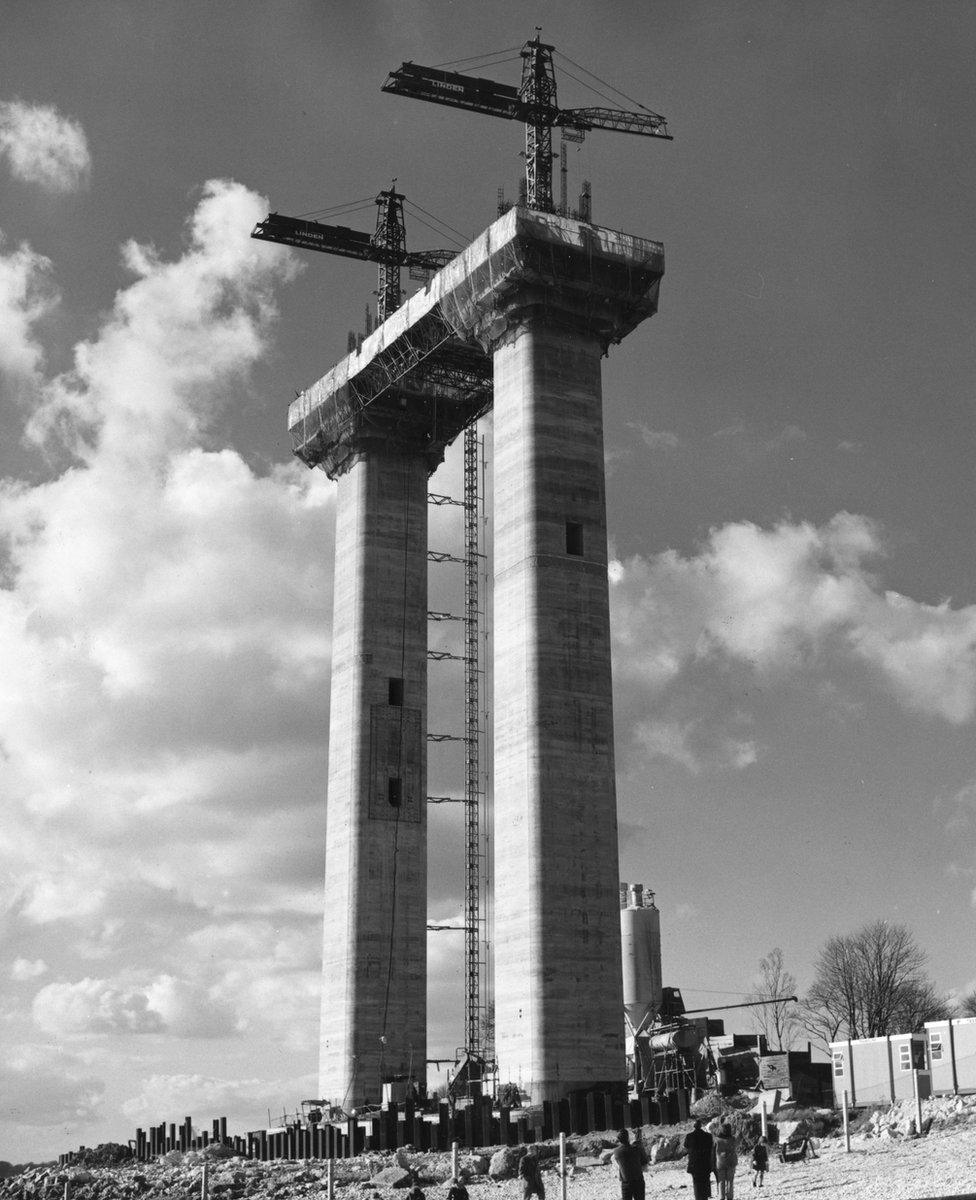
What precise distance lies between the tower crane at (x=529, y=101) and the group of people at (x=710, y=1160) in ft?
159

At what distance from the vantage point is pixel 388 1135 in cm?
6175

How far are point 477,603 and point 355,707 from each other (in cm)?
990

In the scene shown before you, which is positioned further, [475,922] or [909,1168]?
[475,922]

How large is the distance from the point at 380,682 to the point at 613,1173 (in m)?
37.0

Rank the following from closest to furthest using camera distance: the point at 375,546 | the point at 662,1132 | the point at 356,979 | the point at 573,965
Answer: the point at 662,1132, the point at 573,965, the point at 356,979, the point at 375,546

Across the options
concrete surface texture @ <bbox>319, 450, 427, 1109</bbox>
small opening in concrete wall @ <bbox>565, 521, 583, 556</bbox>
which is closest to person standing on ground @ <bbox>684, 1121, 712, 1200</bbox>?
small opening in concrete wall @ <bbox>565, 521, 583, 556</bbox>

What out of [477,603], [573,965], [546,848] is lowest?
[573,965]

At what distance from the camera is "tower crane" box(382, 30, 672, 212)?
241 ft

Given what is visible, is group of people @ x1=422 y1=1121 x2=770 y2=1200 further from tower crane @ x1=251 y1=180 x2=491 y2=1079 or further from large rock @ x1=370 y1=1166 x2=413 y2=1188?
tower crane @ x1=251 y1=180 x2=491 y2=1079

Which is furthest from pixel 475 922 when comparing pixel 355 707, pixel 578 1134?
pixel 578 1134

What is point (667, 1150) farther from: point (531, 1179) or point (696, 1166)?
point (696, 1166)

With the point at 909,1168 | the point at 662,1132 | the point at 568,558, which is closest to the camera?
the point at 909,1168

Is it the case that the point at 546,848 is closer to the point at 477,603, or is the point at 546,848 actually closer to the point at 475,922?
the point at 475,922

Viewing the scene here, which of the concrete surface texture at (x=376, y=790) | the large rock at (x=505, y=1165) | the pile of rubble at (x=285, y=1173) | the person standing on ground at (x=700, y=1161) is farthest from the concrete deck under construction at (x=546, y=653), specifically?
the person standing on ground at (x=700, y=1161)
